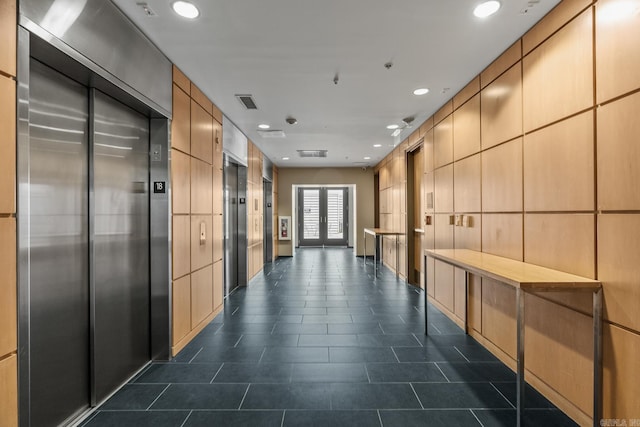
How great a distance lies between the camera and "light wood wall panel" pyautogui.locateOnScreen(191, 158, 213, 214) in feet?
12.4

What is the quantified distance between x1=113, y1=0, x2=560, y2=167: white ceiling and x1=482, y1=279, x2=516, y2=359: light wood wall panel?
2380 mm

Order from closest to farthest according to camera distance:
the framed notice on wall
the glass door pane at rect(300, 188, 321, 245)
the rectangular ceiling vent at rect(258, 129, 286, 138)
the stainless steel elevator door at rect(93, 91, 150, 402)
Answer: the stainless steel elevator door at rect(93, 91, 150, 402) < the rectangular ceiling vent at rect(258, 129, 286, 138) < the framed notice on wall < the glass door pane at rect(300, 188, 321, 245)

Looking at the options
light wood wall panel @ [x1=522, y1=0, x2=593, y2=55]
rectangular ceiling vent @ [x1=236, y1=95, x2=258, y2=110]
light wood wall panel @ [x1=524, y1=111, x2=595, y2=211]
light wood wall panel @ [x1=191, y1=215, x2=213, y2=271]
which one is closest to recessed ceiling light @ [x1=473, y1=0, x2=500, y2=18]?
light wood wall panel @ [x1=522, y1=0, x2=593, y2=55]

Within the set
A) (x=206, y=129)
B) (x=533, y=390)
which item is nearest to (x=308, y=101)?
(x=206, y=129)

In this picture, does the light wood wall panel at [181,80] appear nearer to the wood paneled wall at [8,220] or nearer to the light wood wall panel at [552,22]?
the wood paneled wall at [8,220]

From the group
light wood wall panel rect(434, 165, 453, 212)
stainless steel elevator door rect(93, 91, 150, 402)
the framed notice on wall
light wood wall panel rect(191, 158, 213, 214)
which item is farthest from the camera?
the framed notice on wall

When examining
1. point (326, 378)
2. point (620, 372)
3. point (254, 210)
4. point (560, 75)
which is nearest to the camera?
point (620, 372)

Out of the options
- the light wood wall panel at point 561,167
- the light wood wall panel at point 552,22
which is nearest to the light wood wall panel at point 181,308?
the light wood wall panel at point 561,167

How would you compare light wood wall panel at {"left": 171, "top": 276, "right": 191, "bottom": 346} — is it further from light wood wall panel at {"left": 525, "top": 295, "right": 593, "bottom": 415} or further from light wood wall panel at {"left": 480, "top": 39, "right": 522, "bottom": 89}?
light wood wall panel at {"left": 480, "top": 39, "right": 522, "bottom": 89}

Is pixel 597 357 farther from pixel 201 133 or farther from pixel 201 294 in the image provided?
pixel 201 133

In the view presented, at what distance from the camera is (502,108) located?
3.17 meters

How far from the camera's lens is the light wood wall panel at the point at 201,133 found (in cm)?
380

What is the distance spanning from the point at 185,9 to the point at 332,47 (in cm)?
127

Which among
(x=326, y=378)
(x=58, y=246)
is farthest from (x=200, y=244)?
(x=326, y=378)
